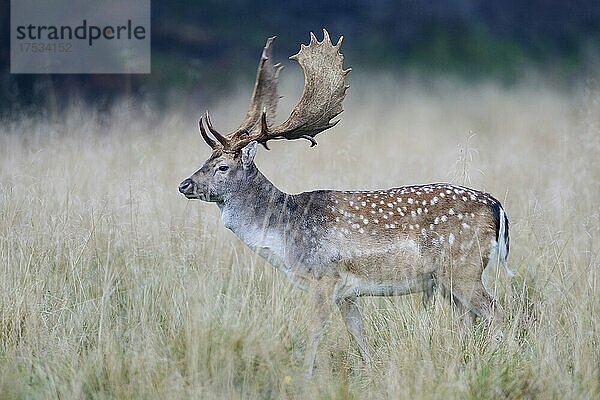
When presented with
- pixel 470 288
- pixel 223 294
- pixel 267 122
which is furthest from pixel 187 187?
pixel 470 288

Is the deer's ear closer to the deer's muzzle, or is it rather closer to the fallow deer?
the fallow deer

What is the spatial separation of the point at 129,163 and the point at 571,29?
36.5 feet

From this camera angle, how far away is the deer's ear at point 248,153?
20.1ft

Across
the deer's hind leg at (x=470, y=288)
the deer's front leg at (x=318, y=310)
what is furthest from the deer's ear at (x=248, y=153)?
the deer's hind leg at (x=470, y=288)

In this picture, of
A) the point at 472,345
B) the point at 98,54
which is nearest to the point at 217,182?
the point at 472,345

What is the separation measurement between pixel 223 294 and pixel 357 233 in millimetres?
902

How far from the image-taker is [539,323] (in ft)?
18.6

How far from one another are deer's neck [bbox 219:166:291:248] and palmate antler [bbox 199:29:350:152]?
12.7 inches

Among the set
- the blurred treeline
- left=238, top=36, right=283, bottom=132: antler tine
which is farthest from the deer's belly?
the blurred treeline

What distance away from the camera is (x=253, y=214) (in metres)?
6.16

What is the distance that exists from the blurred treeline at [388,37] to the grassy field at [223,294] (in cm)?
659

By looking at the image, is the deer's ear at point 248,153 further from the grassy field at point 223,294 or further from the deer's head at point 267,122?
the grassy field at point 223,294

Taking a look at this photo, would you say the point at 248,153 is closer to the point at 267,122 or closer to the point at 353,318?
the point at 267,122

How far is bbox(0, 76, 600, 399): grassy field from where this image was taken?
5.01 meters
